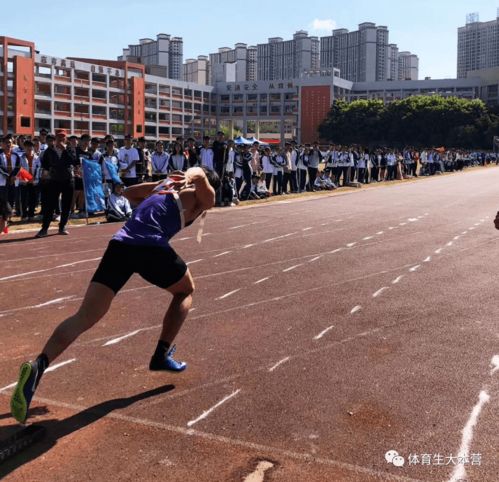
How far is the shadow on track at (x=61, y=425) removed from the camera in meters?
3.64

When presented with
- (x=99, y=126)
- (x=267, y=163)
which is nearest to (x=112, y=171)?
(x=267, y=163)

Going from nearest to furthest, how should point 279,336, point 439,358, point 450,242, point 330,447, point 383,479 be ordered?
1. point 383,479
2. point 330,447
3. point 439,358
4. point 279,336
5. point 450,242

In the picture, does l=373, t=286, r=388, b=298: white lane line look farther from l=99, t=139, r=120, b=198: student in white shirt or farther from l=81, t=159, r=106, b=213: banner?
l=99, t=139, r=120, b=198: student in white shirt

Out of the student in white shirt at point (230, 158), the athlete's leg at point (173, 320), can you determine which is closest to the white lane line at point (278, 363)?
the athlete's leg at point (173, 320)

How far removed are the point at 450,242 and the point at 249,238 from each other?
12.8ft

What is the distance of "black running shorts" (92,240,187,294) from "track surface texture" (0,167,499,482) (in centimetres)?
84

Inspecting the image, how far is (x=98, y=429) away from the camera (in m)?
4.04

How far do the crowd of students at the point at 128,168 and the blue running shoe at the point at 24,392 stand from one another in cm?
335

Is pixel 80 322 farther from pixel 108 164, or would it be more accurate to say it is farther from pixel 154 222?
pixel 108 164

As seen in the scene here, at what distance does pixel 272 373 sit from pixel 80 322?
162 centimetres

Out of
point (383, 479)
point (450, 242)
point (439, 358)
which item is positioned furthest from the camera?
point (450, 242)

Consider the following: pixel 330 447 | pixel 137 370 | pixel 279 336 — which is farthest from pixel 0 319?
pixel 330 447

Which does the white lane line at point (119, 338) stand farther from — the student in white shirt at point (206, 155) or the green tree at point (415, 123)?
the green tree at point (415, 123)

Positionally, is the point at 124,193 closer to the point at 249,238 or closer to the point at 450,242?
the point at 249,238
